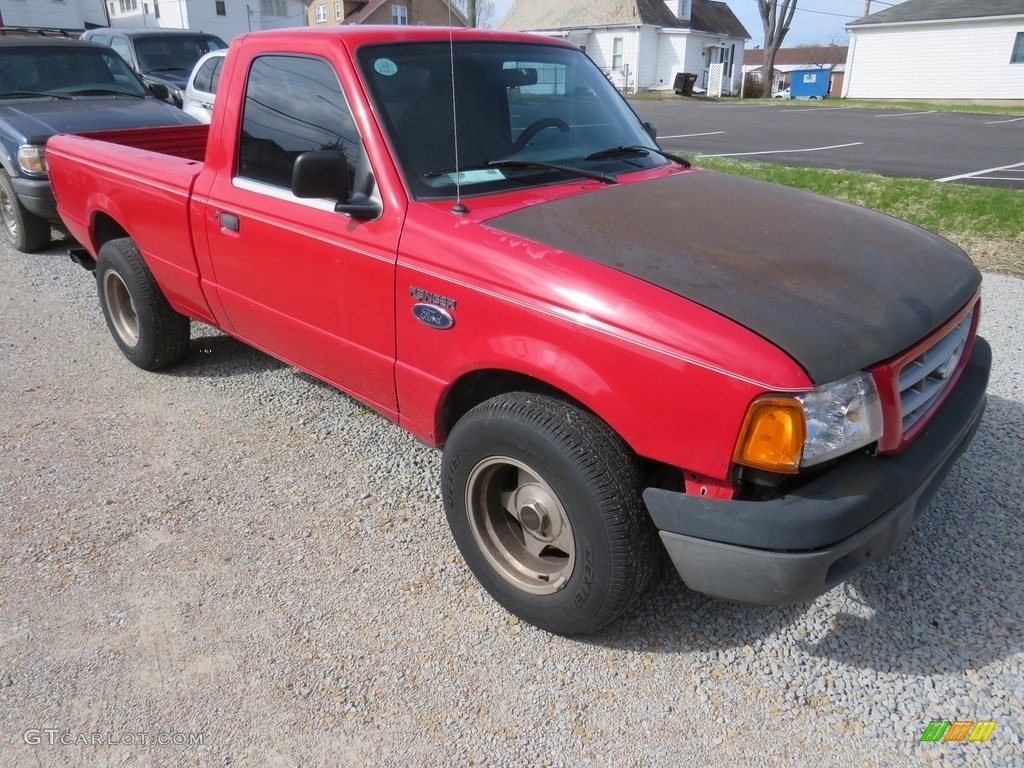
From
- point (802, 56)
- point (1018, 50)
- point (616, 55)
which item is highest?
point (802, 56)

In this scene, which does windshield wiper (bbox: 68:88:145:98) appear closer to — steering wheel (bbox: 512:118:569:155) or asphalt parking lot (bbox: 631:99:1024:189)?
steering wheel (bbox: 512:118:569:155)

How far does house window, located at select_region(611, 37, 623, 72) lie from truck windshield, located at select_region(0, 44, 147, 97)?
38.6 m

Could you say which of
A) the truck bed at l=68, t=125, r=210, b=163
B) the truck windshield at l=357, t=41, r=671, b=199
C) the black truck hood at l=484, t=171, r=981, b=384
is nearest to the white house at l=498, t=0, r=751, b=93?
the truck bed at l=68, t=125, r=210, b=163

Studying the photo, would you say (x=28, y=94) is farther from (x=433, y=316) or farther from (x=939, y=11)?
(x=939, y=11)

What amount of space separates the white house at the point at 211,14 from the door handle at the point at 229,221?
40417 millimetres

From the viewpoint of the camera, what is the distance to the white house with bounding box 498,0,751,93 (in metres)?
41.8

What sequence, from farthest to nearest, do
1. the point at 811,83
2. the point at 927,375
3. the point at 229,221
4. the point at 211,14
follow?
the point at 811,83, the point at 211,14, the point at 229,221, the point at 927,375

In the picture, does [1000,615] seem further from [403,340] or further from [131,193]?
[131,193]

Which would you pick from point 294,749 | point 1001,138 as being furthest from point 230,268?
point 1001,138

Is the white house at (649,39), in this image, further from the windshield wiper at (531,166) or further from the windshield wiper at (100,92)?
the windshield wiper at (531,166)

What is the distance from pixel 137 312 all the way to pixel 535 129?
2.74 meters

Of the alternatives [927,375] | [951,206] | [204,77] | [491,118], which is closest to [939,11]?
[951,206]

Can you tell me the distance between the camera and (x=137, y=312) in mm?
4547

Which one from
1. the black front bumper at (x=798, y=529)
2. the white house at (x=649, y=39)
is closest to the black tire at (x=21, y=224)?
the black front bumper at (x=798, y=529)
